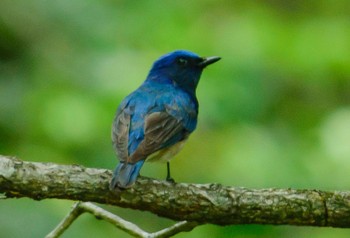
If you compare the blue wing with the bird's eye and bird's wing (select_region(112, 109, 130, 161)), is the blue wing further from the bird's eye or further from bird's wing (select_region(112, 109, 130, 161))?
the bird's eye

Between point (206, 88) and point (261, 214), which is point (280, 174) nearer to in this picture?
point (206, 88)

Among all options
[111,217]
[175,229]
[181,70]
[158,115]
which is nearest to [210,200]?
[175,229]

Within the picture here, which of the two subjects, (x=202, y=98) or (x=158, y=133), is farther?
(x=202, y=98)

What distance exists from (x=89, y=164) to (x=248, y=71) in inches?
48.7

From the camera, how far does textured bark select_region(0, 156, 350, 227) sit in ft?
16.3

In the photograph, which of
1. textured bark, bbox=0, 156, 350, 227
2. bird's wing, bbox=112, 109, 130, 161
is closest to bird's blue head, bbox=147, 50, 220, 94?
bird's wing, bbox=112, 109, 130, 161

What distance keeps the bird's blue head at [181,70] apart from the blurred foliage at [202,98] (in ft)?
0.26

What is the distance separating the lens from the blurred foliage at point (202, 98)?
6801 mm

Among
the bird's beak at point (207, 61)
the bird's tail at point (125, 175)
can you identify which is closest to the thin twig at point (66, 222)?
the bird's tail at point (125, 175)

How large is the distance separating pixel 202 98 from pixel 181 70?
0.81 ft

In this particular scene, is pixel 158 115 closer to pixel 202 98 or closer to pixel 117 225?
pixel 202 98

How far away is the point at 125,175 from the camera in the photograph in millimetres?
5160

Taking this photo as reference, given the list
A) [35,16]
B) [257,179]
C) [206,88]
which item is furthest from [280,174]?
[35,16]

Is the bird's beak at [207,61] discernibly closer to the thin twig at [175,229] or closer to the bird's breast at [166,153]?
the bird's breast at [166,153]
